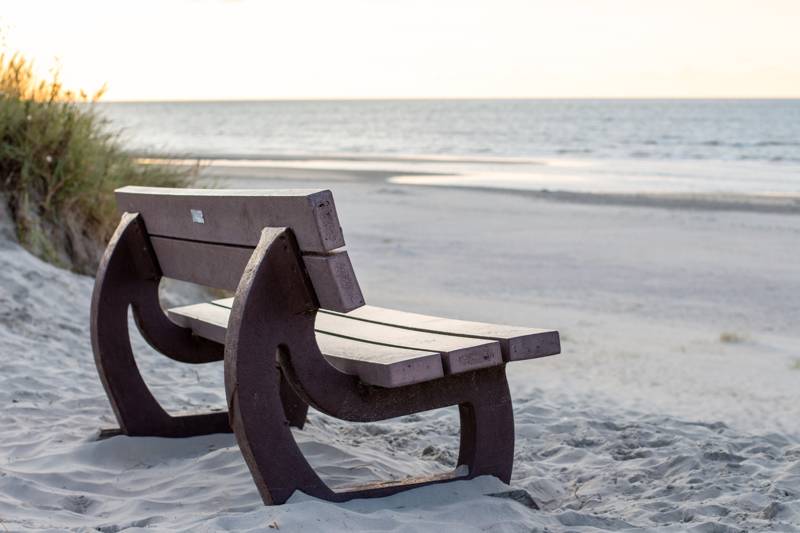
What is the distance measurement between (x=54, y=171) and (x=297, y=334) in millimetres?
4705

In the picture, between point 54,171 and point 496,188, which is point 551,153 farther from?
point 54,171

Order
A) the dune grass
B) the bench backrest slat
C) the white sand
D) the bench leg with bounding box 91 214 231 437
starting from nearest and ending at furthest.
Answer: the bench backrest slat
the white sand
the bench leg with bounding box 91 214 231 437
the dune grass

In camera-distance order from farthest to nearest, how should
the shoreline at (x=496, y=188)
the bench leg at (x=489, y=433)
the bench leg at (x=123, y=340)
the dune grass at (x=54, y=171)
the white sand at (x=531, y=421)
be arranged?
the shoreline at (x=496, y=188) < the dune grass at (x=54, y=171) < the bench leg at (x=123, y=340) < the bench leg at (x=489, y=433) < the white sand at (x=531, y=421)

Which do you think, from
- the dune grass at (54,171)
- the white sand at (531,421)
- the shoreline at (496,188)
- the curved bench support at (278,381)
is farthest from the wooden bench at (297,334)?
the shoreline at (496,188)

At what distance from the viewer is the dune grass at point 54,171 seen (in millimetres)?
6531

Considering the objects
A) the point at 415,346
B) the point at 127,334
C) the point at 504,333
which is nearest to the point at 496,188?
the point at 127,334

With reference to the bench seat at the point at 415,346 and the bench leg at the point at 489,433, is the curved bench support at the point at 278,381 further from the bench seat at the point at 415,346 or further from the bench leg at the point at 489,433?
the bench leg at the point at 489,433

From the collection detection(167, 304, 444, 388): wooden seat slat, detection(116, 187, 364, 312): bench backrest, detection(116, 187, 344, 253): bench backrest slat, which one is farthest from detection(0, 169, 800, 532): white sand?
detection(116, 187, 344, 253): bench backrest slat

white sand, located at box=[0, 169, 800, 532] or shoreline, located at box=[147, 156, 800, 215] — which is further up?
shoreline, located at box=[147, 156, 800, 215]

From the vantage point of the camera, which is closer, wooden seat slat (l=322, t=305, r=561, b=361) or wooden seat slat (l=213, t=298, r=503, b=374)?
wooden seat slat (l=213, t=298, r=503, b=374)

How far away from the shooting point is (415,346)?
2.82 meters

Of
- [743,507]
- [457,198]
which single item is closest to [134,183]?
[743,507]

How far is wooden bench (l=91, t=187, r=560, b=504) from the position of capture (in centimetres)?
256

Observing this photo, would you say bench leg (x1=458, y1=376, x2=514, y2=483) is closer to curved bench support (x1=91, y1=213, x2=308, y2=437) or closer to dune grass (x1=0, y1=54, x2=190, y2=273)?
curved bench support (x1=91, y1=213, x2=308, y2=437)
